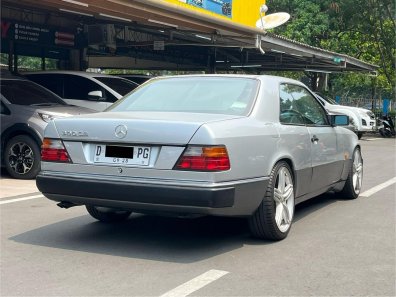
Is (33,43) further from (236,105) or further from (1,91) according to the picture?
(236,105)

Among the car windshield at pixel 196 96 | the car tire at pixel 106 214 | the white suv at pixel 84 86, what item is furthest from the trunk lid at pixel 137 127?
the white suv at pixel 84 86

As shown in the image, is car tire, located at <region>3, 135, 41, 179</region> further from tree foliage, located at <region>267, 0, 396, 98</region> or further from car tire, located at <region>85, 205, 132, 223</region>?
tree foliage, located at <region>267, 0, 396, 98</region>

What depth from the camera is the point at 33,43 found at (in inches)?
637

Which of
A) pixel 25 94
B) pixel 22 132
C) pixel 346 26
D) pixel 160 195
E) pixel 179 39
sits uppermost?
pixel 346 26

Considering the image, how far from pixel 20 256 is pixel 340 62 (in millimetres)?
20071

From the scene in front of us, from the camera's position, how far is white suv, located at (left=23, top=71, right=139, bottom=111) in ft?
40.6

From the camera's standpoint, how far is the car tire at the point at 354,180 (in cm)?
731

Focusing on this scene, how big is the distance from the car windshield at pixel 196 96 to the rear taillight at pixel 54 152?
2.54ft

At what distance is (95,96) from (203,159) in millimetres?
7830

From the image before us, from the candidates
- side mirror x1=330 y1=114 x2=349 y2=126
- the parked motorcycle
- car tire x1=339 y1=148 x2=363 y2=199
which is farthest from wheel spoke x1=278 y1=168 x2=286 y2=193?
the parked motorcycle

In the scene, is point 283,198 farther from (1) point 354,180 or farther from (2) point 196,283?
(1) point 354,180

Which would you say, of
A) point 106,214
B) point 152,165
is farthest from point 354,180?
point 152,165

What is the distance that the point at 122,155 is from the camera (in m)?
4.59

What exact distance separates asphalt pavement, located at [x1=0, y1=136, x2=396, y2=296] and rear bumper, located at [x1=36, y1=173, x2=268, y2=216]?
1.39ft
